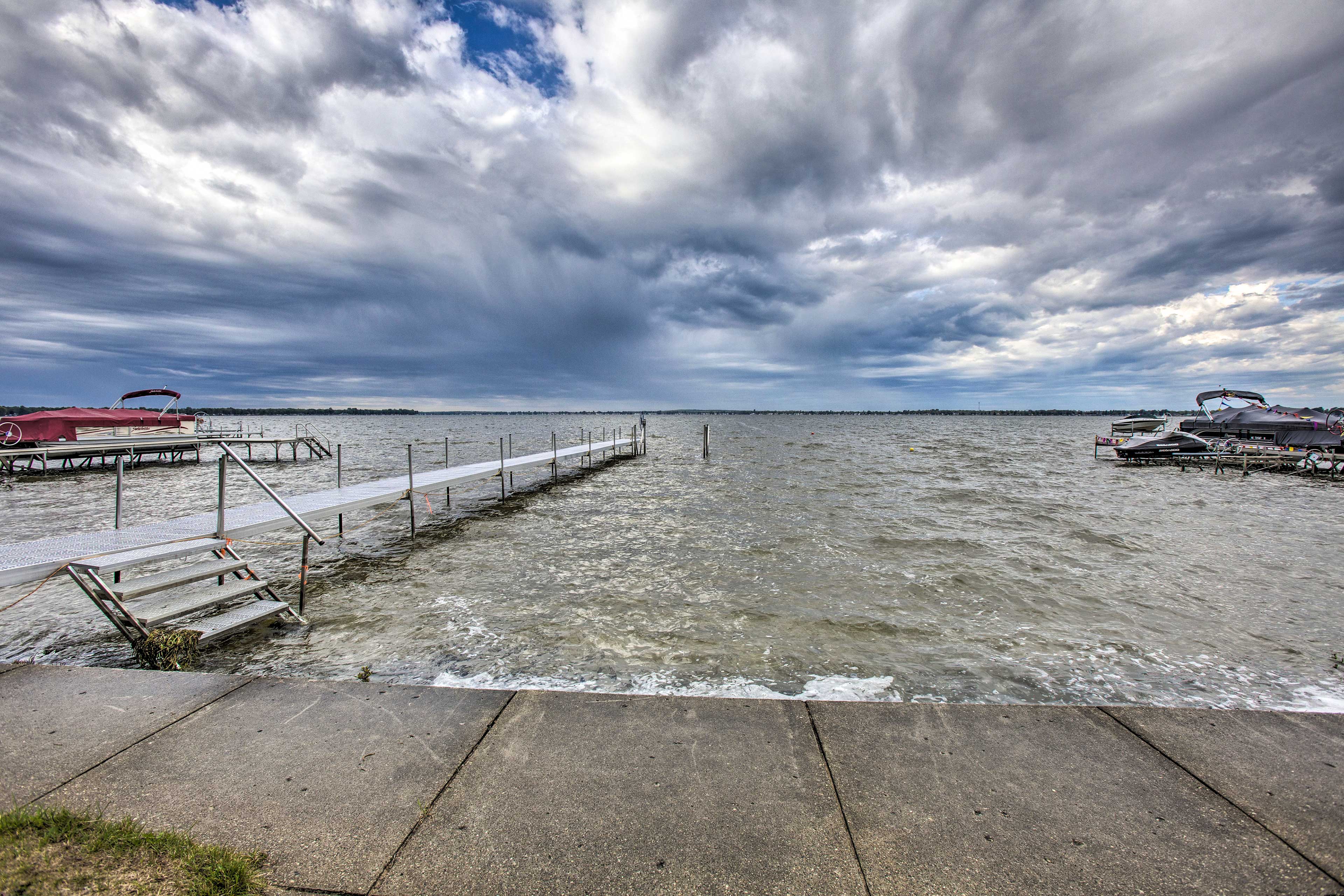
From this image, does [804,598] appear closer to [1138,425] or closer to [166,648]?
[166,648]

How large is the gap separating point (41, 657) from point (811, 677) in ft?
29.7

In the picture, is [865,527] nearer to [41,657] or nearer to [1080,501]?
[1080,501]

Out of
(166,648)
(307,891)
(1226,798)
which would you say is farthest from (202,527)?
(1226,798)

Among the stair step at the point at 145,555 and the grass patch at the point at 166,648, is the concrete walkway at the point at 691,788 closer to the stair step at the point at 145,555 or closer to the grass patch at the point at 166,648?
the grass patch at the point at 166,648

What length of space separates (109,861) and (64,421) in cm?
3618

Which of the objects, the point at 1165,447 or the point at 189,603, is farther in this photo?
the point at 1165,447

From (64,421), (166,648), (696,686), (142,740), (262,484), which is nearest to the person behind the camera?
(142,740)

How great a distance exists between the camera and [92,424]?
27719 millimetres

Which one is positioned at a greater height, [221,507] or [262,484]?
[262,484]

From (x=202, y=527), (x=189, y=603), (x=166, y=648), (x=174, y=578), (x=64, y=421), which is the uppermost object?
(x=64, y=421)

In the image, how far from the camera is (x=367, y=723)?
12.3ft

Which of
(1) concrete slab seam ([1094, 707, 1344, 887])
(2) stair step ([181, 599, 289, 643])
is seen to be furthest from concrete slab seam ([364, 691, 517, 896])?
(1) concrete slab seam ([1094, 707, 1344, 887])

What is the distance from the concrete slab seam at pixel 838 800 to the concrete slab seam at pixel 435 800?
216 centimetres

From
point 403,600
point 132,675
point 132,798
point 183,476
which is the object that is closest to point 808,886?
point 132,798
